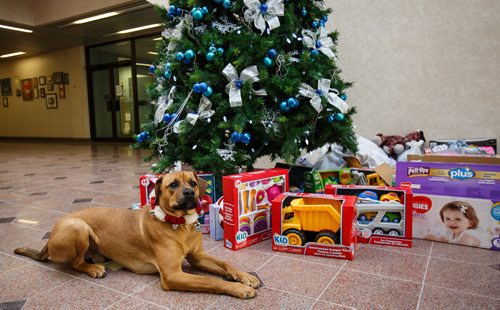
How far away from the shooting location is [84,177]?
4.96 m

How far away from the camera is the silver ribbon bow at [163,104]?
2.82 m

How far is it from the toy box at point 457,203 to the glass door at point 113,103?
10455 millimetres

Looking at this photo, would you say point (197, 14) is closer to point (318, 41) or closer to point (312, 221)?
point (318, 41)

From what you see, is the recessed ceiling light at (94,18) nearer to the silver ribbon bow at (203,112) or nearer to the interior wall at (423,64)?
the interior wall at (423,64)

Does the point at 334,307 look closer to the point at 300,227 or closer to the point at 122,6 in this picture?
the point at 300,227

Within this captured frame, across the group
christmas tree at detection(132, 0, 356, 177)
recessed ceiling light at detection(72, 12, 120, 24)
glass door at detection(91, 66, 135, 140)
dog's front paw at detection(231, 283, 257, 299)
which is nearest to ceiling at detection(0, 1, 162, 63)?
recessed ceiling light at detection(72, 12, 120, 24)

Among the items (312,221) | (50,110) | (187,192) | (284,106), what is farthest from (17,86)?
(312,221)

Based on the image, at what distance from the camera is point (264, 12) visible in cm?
255

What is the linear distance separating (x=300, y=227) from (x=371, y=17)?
136 inches

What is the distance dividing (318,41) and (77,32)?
383 inches

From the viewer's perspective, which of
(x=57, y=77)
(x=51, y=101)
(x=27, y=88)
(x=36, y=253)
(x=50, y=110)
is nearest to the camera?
(x=36, y=253)

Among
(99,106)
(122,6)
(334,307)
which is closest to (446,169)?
(334,307)

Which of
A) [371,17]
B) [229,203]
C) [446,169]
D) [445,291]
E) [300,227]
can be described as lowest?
[445,291]

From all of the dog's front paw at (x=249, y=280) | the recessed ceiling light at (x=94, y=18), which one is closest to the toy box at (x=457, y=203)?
the dog's front paw at (x=249, y=280)
